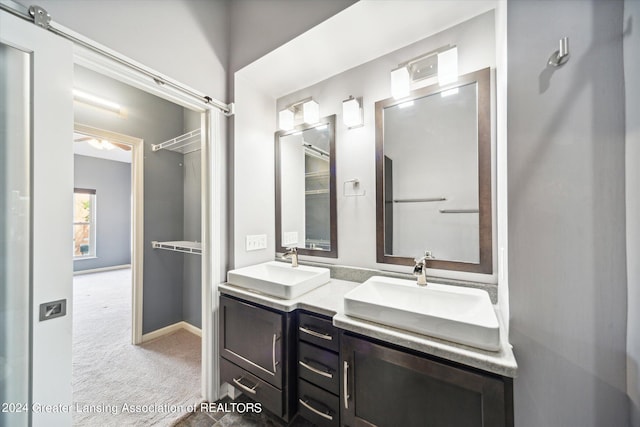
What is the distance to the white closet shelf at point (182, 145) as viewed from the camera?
7.63 ft

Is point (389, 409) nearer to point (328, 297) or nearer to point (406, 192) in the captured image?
point (328, 297)

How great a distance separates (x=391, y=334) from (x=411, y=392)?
234mm

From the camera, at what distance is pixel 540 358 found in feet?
2.51

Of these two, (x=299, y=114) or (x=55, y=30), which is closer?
(x=55, y=30)

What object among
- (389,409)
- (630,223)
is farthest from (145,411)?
(630,223)

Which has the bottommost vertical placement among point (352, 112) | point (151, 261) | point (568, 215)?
point (151, 261)

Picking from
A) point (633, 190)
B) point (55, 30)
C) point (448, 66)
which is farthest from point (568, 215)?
point (55, 30)

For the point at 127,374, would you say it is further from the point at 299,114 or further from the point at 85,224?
the point at 85,224

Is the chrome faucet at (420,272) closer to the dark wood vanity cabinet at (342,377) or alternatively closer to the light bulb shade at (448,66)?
the dark wood vanity cabinet at (342,377)

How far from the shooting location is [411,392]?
899 millimetres

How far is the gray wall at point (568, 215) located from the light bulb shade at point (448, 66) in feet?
1.56

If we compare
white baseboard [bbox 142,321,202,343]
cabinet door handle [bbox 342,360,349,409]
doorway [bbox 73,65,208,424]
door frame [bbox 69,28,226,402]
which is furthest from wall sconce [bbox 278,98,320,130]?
white baseboard [bbox 142,321,202,343]

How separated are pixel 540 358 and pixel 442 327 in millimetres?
299

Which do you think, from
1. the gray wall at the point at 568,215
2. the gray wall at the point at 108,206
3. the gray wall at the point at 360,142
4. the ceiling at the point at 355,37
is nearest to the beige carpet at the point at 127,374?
the gray wall at the point at 360,142
